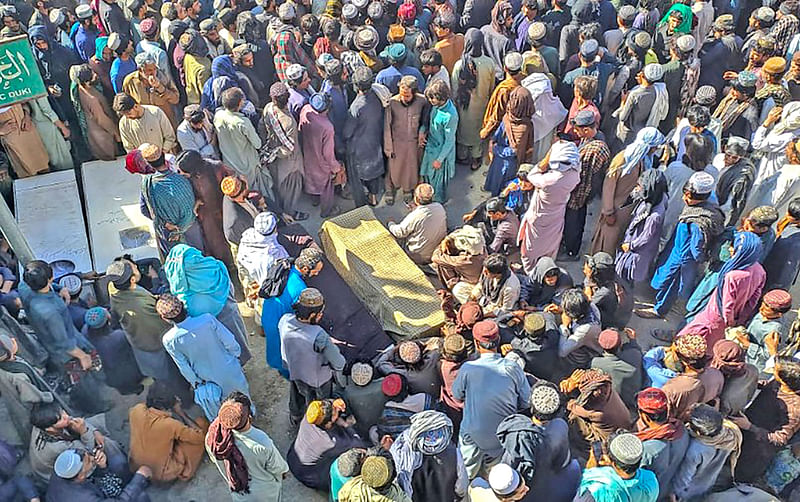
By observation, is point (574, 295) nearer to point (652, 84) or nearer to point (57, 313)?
point (652, 84)

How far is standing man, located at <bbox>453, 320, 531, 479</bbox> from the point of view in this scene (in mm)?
4668

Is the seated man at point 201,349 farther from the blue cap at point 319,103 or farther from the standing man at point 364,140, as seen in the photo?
the standing man at point 364,140

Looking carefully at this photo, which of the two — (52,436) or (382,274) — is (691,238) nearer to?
(382,274)

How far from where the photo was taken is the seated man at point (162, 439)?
5.11 meters

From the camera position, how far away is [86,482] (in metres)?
4.46

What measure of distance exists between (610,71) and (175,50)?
5.26 m

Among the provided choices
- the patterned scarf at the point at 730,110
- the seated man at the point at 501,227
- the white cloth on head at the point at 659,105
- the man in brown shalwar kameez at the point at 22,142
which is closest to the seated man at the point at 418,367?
the seated man at the point at 501,227

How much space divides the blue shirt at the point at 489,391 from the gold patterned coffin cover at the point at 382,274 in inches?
55.6

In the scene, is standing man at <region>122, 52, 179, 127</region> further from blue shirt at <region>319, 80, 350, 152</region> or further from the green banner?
the green banner

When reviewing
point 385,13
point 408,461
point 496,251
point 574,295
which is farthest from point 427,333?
point 385,13

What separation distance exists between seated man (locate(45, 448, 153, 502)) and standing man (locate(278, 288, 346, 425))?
4.57 feet

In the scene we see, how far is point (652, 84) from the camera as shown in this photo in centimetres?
738

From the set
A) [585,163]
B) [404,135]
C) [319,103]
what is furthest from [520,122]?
[319,103]

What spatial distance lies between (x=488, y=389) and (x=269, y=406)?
7.71 ft
